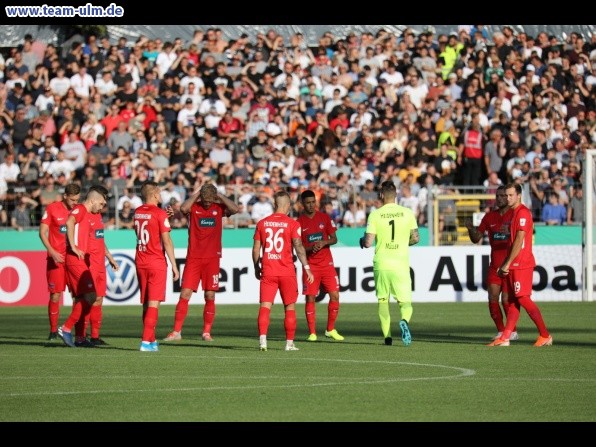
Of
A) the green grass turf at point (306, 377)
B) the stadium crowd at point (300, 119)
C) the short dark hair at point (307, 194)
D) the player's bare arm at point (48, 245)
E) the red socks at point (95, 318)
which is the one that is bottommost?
the green grass turf at point (306, 377)

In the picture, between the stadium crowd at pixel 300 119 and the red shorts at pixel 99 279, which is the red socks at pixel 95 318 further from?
the stadium crowd at pixel 300 119

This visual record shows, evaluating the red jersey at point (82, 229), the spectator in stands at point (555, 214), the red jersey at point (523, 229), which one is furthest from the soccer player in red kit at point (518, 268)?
the spectator in stands at point (555, 214)

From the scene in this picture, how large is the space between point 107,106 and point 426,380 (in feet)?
68.4

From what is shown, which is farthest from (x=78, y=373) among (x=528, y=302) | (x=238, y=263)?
(x=238, y=263)

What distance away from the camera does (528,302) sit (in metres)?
16.0

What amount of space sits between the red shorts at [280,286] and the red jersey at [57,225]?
3809 mm

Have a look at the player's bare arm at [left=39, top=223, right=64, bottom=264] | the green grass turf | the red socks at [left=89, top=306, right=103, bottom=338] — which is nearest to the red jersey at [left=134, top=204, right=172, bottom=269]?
the green grass turf

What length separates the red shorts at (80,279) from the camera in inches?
655

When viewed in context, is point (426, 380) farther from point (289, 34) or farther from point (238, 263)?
point (289, 34)

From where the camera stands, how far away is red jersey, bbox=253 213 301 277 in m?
15.5

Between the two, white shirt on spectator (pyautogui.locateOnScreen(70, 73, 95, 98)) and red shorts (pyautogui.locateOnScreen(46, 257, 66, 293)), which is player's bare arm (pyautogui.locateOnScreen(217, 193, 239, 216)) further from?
white shirt on spectator (pyautogui.locateOnScreen(70, 73, 95, 98))

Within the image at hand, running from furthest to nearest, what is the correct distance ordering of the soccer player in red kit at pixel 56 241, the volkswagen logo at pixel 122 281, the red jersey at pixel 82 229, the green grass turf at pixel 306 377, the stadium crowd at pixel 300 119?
the stadium crowd at pixel 300 119 → the volkswagen logo at pixel 122 281 → the soccer player in red kit at pixel 56 241 → the red jersey at pixel 82 229 → the green grass turf at pixel 306 377

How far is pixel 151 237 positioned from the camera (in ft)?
51.1

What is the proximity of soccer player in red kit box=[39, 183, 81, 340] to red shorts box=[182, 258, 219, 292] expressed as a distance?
5.85 ft
